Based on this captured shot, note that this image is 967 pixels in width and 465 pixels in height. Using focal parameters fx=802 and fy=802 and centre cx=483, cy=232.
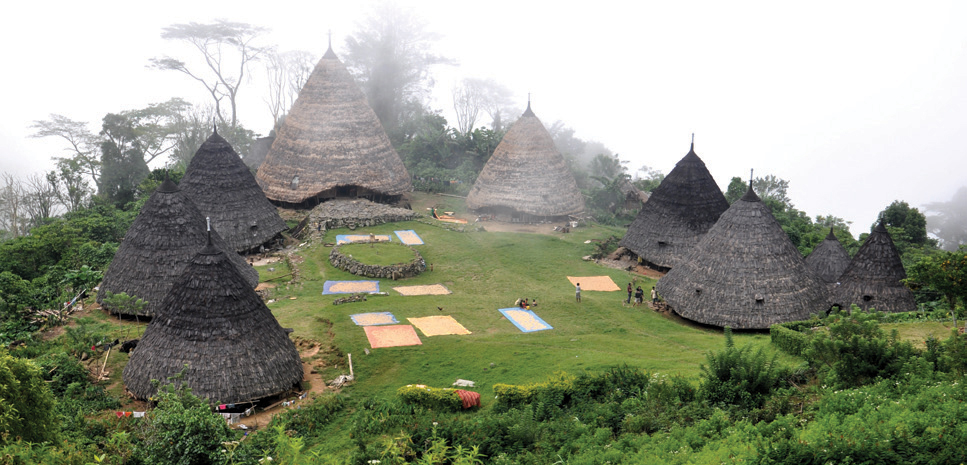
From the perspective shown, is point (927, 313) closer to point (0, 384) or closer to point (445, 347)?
point (445, 347)

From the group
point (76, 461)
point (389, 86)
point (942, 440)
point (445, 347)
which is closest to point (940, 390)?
point (942, 440)

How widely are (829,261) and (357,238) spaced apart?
19076mm

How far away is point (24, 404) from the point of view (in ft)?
47.6

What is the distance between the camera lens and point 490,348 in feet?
75.6

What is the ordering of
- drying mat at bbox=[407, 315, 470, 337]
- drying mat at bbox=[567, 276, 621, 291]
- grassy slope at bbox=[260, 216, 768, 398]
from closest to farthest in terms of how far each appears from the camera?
grassy slope at bbox=[260, 216, 768, 398] < drying mat at bbox=[407, 315, 470, 337] < drying mat at bbox=[567, 276, 621, 291]

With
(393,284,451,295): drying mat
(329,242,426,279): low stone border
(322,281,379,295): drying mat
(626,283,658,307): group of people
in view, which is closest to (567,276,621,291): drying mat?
(626,283,658,307): group of people

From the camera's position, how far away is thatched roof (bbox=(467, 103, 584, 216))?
4019 centimetres

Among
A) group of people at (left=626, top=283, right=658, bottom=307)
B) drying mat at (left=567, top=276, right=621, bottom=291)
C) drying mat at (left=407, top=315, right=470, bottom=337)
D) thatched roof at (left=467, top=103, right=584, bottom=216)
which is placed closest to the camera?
drying mat at (left=407, top=315, right=470, bottom=337)

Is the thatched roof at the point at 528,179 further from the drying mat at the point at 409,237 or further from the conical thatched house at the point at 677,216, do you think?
the conical thatched house at the point at 677,216

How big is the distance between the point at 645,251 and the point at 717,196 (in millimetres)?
3887

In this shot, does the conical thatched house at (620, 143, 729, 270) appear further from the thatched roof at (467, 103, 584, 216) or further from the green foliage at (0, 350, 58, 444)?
the green foliage at (0, 350, 58, 444)

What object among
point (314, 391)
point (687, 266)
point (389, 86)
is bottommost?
point (314, 391)

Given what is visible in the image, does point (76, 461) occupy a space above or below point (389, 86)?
below

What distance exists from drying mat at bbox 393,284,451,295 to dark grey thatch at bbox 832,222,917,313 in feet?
44.9
